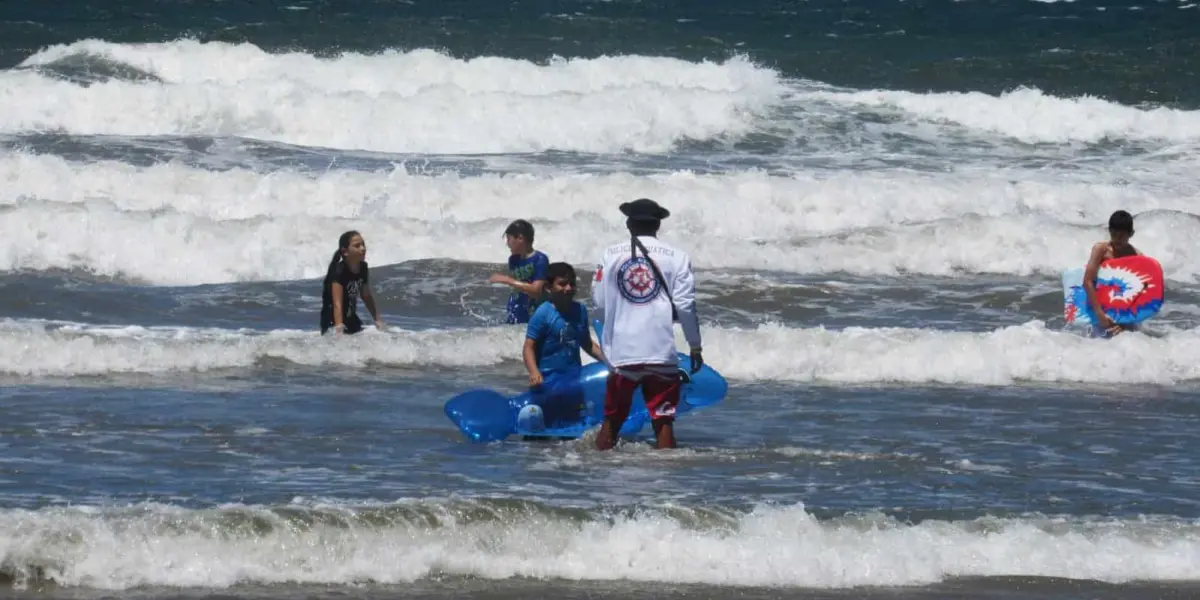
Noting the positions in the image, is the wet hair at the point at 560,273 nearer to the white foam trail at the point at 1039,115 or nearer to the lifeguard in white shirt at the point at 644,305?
the lifeguard in white shirt at the point at 644,305

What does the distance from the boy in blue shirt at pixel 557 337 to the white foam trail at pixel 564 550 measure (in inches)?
81.2

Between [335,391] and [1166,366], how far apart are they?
20.1 ft

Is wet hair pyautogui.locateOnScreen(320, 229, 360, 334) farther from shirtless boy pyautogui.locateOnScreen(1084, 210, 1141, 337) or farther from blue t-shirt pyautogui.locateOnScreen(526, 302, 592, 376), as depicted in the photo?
shirtless boy pyautogui.locateOnScreen(1084, 210, 1141, 337)

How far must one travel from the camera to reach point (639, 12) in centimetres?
3350

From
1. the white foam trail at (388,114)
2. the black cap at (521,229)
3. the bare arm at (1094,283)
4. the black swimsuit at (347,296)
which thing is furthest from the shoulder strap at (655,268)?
the white foam trail at (388,114)

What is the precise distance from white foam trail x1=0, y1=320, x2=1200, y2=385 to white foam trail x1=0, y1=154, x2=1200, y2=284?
4375 mm

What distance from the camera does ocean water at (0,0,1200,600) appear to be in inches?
268

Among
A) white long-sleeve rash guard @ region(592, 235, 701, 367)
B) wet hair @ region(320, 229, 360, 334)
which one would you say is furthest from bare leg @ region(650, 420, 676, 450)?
wet hair @ region(320, 229, 360, 334)

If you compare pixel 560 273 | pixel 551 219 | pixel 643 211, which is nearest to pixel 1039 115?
pixel 551 219

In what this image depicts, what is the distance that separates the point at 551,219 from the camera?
62.0 ft

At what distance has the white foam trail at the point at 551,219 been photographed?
16953 mm

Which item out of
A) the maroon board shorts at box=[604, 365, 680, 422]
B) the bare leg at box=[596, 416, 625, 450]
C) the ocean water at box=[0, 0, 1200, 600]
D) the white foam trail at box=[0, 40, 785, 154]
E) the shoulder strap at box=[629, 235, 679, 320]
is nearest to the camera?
the ocean water at box=[0, 0, 1200, 600]

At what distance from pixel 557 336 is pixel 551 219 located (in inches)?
390

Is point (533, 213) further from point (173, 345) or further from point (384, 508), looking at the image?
point (384, 508)
